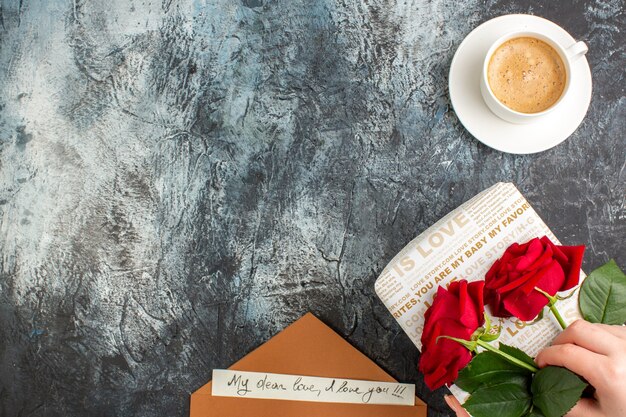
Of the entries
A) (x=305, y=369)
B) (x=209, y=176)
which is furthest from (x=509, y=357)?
(x=209, y=176)

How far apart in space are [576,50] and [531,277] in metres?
0.31

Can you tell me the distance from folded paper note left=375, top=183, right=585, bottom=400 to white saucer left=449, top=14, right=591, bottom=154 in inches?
5.4

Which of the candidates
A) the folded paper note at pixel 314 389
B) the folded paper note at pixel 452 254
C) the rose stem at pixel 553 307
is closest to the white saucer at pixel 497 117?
the folded paper note at pixel 452 254

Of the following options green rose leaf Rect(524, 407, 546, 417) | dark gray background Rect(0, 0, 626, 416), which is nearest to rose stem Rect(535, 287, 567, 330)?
green rose leaf Rect(524, 407, 546, 417)

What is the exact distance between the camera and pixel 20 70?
80 centimetres

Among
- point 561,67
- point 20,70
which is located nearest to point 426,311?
point 561,67

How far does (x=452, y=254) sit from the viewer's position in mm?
621

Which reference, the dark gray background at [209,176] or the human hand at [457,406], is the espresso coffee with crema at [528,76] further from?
the human hand at [457,406]

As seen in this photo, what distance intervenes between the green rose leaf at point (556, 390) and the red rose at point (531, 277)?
0.08 m

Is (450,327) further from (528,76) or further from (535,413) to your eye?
(528,76)

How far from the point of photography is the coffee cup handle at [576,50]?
2.25ft

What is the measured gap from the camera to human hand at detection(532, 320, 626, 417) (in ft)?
1.55

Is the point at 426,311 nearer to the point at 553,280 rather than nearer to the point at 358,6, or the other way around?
the point at 553,280

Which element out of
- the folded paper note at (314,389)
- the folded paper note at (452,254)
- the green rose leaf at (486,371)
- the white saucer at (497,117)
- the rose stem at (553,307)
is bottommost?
the green rose leaf at (486,371)
